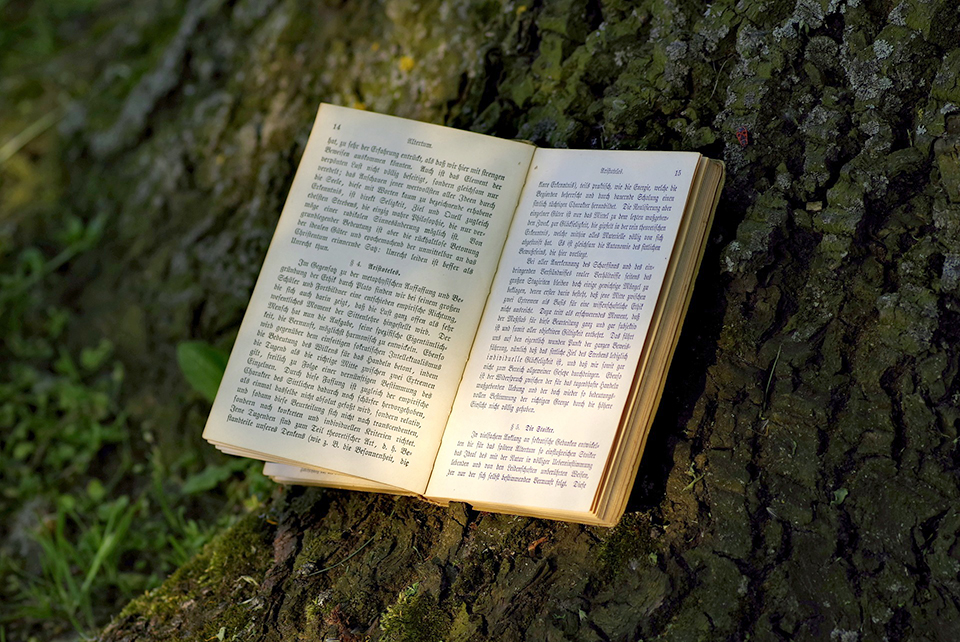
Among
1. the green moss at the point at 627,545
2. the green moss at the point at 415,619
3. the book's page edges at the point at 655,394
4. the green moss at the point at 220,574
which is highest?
the book's page edges at the point at 655,394

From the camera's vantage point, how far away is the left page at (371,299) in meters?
2.00

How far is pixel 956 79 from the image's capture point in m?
1.89

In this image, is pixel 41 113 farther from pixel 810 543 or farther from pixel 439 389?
pixel 810 543

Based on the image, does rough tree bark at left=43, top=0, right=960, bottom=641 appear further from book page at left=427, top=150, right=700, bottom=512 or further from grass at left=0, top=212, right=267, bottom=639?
grass at left=0, top=212, right=267, bottom=639

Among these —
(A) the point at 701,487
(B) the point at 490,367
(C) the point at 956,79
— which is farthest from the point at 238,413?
(C) the point at 956,79

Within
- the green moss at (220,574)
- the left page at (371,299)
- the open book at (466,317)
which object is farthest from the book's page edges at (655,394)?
the green moss at (220,574)

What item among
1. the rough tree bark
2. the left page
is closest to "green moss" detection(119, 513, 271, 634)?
the rough tree bark

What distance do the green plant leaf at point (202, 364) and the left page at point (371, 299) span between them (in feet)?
1.93

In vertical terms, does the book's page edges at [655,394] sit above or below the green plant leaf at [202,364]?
above

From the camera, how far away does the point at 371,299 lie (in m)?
2.09

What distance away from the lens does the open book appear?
1846 mm

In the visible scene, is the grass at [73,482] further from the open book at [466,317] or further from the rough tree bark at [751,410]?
the open book at [466,317]

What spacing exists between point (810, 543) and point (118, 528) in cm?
206

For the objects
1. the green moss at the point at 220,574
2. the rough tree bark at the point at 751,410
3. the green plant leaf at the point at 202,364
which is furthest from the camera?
the green plant leaf at the point at 202,364
